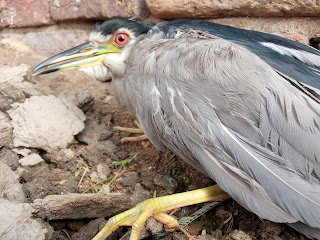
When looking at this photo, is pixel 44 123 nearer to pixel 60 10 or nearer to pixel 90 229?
pixel 90 229

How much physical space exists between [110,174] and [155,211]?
0.41 m

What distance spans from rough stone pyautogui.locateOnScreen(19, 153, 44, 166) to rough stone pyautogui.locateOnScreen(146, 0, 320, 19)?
898 millimetres

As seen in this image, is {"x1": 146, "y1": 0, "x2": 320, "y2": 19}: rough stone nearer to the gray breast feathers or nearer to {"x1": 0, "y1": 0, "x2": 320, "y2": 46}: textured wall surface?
{"x1": 0, "y1": 0, "x2": 320, "y2": 46}: textured wall surface

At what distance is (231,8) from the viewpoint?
1.85m

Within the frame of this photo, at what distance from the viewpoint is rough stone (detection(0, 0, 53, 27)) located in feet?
7.51

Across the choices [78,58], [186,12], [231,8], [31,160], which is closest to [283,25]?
[231,8]

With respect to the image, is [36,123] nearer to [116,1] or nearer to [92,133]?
[92,133]

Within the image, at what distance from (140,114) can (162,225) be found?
0.44 m

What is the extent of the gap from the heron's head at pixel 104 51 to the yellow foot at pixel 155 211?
2.23 feet

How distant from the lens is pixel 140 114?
162cm

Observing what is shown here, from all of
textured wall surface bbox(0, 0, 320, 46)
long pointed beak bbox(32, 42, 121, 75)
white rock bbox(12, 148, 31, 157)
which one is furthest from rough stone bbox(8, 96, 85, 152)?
textured wall surface bbox(0, 0, 320, 46)

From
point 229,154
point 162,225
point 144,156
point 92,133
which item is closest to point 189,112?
point 229,154

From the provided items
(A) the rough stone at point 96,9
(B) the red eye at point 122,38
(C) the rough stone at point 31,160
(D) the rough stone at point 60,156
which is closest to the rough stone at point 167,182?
(D) the rough stone at point 60,156

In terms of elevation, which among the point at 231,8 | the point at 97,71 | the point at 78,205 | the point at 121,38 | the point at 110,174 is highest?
the point at 231,8
